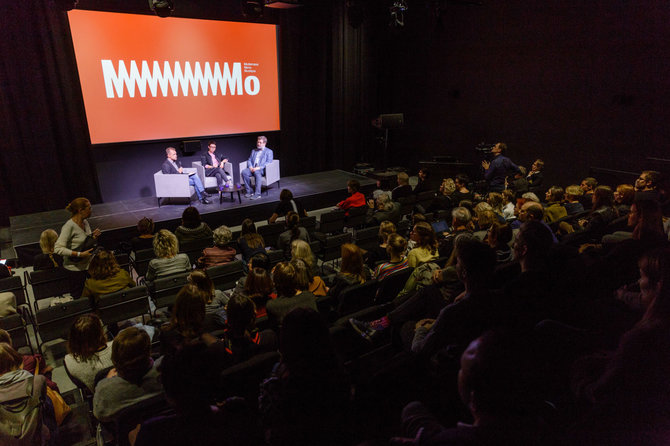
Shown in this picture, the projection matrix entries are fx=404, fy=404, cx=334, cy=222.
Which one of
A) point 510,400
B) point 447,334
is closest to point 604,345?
point 447,334

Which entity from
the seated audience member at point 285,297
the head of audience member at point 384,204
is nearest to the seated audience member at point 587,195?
the head of audience member at point 384,204

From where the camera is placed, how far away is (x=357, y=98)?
35.7 feet

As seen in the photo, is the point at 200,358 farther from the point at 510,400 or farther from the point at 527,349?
the point at 527,349

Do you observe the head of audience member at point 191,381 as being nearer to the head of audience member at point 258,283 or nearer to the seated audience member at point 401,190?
the head of audience member at point 258,283

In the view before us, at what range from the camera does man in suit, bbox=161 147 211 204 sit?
7.55 meters

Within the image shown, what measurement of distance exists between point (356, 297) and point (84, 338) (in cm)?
192

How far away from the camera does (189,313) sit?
2775mm

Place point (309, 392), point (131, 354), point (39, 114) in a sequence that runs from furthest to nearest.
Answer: point (39, 114) < point (131, 354) < point (309, 392)

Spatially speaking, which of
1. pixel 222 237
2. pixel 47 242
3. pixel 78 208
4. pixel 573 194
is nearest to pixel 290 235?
pixel 222 237

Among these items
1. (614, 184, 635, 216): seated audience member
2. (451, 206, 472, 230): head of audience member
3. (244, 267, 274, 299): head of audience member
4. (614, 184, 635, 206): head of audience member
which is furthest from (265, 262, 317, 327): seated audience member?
(614, 184, 635, 206): head of audience member

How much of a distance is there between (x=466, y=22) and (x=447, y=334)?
952 centimetres

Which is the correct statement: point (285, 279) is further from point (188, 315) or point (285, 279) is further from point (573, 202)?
point (573, 202)

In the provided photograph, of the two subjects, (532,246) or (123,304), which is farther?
(123,304)

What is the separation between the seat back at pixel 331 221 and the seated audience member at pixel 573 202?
10.3ft
